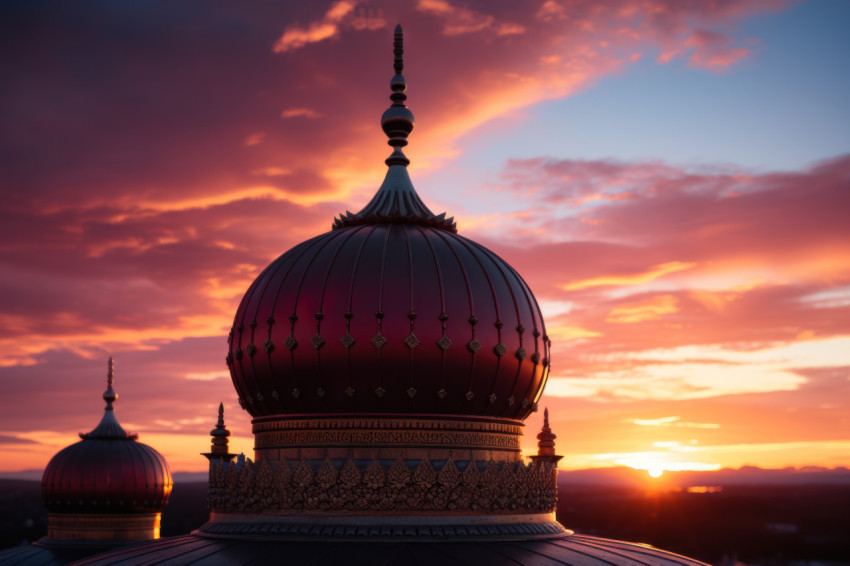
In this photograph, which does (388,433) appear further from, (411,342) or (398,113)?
(398,113)

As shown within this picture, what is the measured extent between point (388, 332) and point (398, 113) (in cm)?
622

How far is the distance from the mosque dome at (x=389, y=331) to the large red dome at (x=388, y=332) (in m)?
0.02

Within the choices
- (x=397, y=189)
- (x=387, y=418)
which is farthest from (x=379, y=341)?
(x=397, y=189)

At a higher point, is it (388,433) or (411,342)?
(411,342)

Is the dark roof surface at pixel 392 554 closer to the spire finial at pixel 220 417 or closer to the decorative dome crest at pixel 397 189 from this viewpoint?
the spire finial at pixel 220 417

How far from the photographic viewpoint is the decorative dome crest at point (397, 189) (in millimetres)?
18188

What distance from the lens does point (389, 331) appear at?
15.7 m

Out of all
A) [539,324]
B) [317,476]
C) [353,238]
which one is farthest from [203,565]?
[539,324]

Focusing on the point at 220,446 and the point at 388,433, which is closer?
the point at 388,433

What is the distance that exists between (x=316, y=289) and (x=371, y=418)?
103 inches

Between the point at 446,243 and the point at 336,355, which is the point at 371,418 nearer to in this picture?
the point at 336,355

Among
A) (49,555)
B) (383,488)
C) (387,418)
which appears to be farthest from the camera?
(49,555)

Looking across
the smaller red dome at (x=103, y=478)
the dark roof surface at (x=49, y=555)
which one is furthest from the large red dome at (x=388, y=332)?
the smaller red dome at (x=103, y=478)

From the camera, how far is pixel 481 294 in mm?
16656
